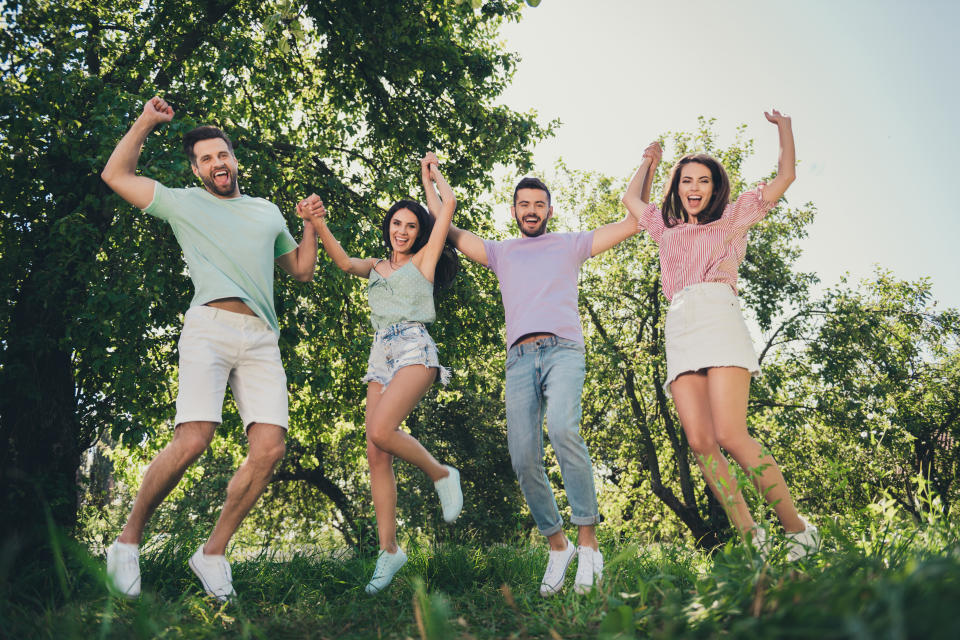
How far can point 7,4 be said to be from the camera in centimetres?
709

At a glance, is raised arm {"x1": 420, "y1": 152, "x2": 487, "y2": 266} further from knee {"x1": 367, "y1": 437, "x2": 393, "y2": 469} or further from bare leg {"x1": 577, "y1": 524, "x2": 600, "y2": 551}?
bare leg {"x1": 577, "y1": 524, "x2": 600, "y2": 551}

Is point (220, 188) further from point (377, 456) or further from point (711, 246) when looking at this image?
point (711, 246)

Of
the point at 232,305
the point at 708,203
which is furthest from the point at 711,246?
the point at 232,305

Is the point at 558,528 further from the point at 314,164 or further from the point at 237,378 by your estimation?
the point at 314,164

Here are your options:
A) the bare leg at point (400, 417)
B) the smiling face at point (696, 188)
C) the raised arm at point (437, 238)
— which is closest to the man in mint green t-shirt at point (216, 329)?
the bare leg at point (400, 417)

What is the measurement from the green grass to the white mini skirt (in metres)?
0.97

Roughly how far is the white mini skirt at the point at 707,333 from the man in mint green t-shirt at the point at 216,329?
219 centimetres

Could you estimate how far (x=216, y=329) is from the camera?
3285 mm

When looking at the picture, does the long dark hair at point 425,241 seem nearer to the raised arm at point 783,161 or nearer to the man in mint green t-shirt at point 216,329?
the man in mint green t-shirt at point 216,329

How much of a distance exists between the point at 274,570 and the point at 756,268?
16.1 meters

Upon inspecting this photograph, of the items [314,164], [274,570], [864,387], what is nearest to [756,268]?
[864,387]

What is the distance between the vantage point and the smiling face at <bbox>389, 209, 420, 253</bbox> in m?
4.02

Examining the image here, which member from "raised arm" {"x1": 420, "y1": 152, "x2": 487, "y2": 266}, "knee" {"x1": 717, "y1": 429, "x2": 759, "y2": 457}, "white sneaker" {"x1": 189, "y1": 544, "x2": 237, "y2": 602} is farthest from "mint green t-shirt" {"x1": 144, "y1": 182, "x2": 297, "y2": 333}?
"knee" {"x1": 717, "y1": 429, "x2": 759, "y2": 457}

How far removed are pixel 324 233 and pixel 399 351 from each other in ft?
2.95
